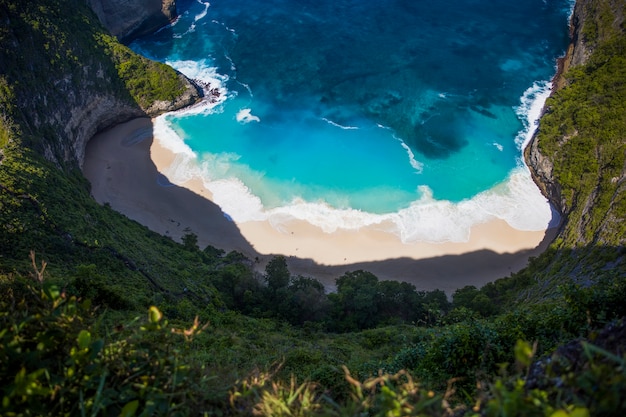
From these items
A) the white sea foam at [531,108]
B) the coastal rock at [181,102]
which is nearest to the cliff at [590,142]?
the white sea foam at [531,108]

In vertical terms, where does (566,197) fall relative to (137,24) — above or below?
below

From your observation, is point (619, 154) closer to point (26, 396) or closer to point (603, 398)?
point (603, 398)

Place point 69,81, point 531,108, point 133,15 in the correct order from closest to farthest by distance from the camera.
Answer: point 69,81
point 531,108
point 133,15

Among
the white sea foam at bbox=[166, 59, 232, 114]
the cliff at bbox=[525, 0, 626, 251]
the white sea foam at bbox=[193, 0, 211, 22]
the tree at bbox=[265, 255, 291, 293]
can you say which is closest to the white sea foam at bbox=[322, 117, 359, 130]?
the white sea foam at bbox=[166, 59, 232, 114]

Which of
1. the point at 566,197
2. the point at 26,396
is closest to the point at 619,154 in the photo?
the point at 566,197

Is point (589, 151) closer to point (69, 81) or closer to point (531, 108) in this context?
point (531, 108)

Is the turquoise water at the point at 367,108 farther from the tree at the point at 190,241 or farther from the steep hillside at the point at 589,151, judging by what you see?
the tree at the point at 190,241

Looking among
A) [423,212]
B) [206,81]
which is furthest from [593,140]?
[206,81]
